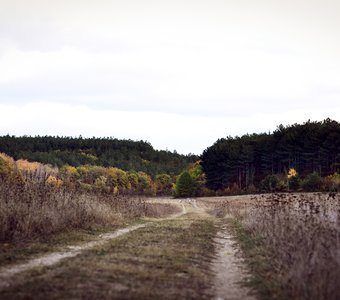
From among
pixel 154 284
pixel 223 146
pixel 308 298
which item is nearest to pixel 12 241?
pixel 154 284

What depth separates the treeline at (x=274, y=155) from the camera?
3614 inches

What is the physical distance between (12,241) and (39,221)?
1.96m

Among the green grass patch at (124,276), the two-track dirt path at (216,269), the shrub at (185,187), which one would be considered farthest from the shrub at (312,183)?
the green grass patch at (124,276)

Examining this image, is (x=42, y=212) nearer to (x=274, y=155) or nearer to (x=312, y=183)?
(x=312, y=183)

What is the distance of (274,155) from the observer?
104 m

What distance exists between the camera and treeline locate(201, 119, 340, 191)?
91.8m

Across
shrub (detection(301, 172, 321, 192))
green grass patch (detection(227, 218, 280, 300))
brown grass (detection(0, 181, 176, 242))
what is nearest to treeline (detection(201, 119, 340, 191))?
shrub (detection(301, 172, 321, 192))

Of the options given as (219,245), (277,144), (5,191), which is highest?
(277,144)

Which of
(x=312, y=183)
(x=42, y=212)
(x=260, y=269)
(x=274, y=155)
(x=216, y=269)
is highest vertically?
(x=274, y=155)

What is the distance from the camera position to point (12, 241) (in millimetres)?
12977

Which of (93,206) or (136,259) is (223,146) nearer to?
(93,206)

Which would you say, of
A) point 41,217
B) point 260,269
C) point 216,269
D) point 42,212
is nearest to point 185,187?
point 42,212

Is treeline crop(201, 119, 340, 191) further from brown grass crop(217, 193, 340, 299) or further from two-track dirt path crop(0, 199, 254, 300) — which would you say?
two-track dirt path crop(0, 199, 254, 300)

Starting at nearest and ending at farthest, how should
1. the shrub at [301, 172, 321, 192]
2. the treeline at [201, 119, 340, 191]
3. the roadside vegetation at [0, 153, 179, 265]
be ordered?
the roadside vegetation at [0, 153, 179, 265]
the shrub at [301, 172, 321, 192]
the treeline at [201, 119, 340, 191]
